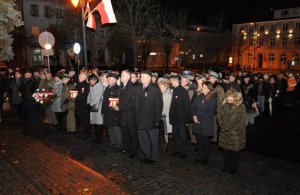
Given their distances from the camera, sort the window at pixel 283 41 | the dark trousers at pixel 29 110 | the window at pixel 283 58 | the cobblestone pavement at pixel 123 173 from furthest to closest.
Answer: the window at pixel 283 58 < the window at pixel 283 41 < the dark trousers at pixel 29 110 < the cobblestone pavement at pixel 123 173

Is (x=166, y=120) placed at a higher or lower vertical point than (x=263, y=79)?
lower

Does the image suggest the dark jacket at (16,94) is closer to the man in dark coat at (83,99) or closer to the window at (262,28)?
the man in dark coat at (83,99)

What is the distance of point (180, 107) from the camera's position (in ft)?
25.0

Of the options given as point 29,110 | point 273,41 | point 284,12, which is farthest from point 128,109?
point 273,41

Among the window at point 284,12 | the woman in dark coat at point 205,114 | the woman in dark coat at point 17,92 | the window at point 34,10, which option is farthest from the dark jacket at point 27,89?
the window at point 284,12

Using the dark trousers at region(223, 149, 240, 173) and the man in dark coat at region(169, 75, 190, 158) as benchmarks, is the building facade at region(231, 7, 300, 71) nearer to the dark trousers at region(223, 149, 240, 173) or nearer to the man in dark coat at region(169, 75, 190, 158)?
the man in dark coat at region(169, 75, 190, 158)

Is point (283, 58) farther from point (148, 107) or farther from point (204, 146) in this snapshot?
point (148, 107)

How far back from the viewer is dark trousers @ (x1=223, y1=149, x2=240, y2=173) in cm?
669

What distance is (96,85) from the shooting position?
9.00 meters

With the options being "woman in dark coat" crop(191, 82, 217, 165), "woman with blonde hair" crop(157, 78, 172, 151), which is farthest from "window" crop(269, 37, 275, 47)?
"woman in dark coat" crop(191, 82, 217, 165)

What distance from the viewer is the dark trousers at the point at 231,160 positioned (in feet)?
21.9

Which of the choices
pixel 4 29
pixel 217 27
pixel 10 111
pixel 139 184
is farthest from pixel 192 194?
pixel 217 27

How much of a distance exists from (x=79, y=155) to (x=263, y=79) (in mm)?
9849

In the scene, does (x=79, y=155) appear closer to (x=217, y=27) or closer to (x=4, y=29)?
(x=4, y=29)
